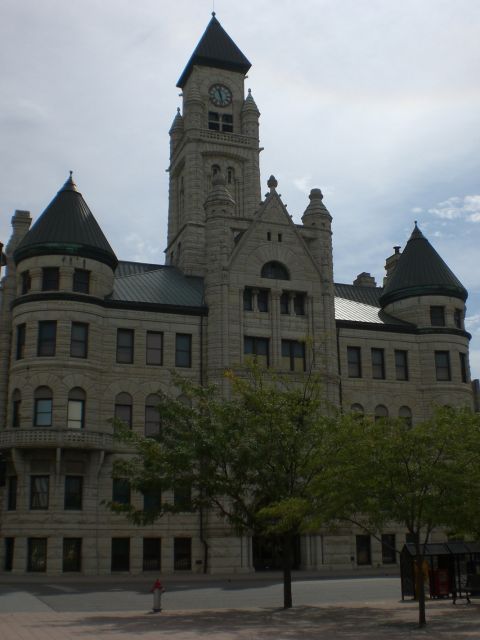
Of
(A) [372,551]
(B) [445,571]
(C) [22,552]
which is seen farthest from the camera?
(A) [372,551]

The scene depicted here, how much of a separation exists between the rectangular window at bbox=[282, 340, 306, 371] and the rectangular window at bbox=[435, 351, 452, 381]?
33.5 feet

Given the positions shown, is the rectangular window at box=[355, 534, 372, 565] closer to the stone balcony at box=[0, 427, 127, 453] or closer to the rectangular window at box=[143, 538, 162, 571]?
the rectangular window at box=[143, 538, 162, 571]

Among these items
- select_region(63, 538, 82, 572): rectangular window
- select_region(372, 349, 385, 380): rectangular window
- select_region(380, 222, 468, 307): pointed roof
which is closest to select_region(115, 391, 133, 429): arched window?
select_region(63, 538, 82, 572): rectangular window

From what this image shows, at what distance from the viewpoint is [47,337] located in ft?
139

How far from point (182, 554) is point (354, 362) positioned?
1680 cm

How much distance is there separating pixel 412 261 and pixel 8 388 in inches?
1126

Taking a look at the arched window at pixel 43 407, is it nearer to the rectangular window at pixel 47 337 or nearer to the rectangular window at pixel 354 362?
the rectangular window at pixel 47 337

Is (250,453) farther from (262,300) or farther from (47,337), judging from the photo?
(262,300)

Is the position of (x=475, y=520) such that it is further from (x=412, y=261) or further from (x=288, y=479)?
(x=412, y=261)

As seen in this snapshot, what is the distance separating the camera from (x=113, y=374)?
43.3 m

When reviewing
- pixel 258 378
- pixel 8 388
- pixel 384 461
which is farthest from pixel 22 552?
pixel 384 461

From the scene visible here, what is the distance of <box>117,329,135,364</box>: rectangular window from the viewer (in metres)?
44.0

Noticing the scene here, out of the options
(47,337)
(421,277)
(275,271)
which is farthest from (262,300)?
(47,337)

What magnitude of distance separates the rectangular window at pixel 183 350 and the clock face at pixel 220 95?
27.1m
